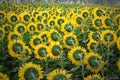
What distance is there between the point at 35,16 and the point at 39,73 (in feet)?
16.6

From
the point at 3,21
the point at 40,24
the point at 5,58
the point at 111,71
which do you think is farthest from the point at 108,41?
the point at 3,21

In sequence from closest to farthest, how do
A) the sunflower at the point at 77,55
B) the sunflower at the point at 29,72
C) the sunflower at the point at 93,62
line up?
the sunflower at the point at 29,72
the sunflower at the point at 93,62
the sunflower at the point at 77,55

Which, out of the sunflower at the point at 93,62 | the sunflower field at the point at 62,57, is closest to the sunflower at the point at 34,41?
the sunflower field at the point at 62,57

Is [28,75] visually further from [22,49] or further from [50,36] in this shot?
[50,36]

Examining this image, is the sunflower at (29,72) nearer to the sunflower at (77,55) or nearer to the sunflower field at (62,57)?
the sunflower field at (62,57)

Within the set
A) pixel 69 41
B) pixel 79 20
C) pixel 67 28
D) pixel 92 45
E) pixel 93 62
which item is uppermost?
pixel 79 20

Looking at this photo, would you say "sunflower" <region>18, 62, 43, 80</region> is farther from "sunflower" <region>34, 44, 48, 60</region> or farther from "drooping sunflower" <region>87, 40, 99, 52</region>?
"drooping sunflower" <region>87, 40, 99, 52</region>

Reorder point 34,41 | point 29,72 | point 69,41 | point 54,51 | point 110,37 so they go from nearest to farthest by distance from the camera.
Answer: point 29,72
point 54,51
point 110,37
point 69,41
point 34,41

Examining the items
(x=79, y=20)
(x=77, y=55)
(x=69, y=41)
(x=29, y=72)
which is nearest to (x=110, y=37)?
(x=69, y=41)

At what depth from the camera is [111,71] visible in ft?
14.9

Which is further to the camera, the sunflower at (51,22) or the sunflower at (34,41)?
the sunflower at (51,22)

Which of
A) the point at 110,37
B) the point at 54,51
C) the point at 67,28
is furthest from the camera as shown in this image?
the point at 67,28

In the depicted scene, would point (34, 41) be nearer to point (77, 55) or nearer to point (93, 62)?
point (77, 55)

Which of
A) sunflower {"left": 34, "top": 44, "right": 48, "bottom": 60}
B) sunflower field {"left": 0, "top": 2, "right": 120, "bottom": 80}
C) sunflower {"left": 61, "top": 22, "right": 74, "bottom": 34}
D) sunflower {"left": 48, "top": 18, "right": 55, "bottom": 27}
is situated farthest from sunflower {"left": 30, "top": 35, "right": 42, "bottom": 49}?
sunflower {"left": 48, "top": 18, "right": 55, "bottom": 27}
